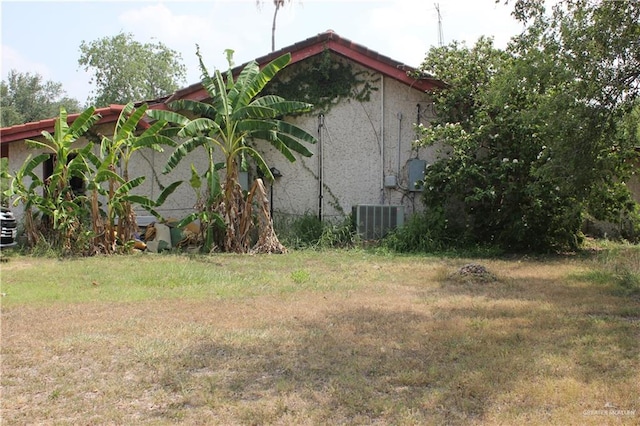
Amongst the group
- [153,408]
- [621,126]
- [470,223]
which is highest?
[621,126]

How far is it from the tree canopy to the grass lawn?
2208mm

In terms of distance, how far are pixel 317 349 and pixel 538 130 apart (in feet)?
27.8

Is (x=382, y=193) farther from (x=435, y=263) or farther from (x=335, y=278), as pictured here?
(x=335, y=278)

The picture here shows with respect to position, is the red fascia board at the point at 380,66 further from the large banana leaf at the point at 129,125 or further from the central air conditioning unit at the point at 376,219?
the large banana leaf at the point at 129,125

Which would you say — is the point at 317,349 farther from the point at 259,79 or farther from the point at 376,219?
the point at 376,219

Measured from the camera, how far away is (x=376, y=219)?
14188 millimetres

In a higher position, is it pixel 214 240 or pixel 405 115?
pixel 405 115

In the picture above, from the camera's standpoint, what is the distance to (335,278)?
9.24 m

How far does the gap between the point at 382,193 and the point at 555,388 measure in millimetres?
10671

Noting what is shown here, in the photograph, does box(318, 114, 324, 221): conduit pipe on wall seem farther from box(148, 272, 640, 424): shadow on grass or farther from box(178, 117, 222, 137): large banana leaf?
box(148, 272, 640, 424): shadow on grass

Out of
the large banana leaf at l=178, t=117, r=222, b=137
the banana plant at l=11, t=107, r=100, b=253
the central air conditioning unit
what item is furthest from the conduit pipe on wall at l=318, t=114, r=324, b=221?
the banana plant at l=11, t=107, r=100, b=253

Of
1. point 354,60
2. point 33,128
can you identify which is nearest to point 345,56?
point 354,60

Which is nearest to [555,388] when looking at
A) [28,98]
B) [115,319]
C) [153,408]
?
[153,408]

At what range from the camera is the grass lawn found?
3.92m
